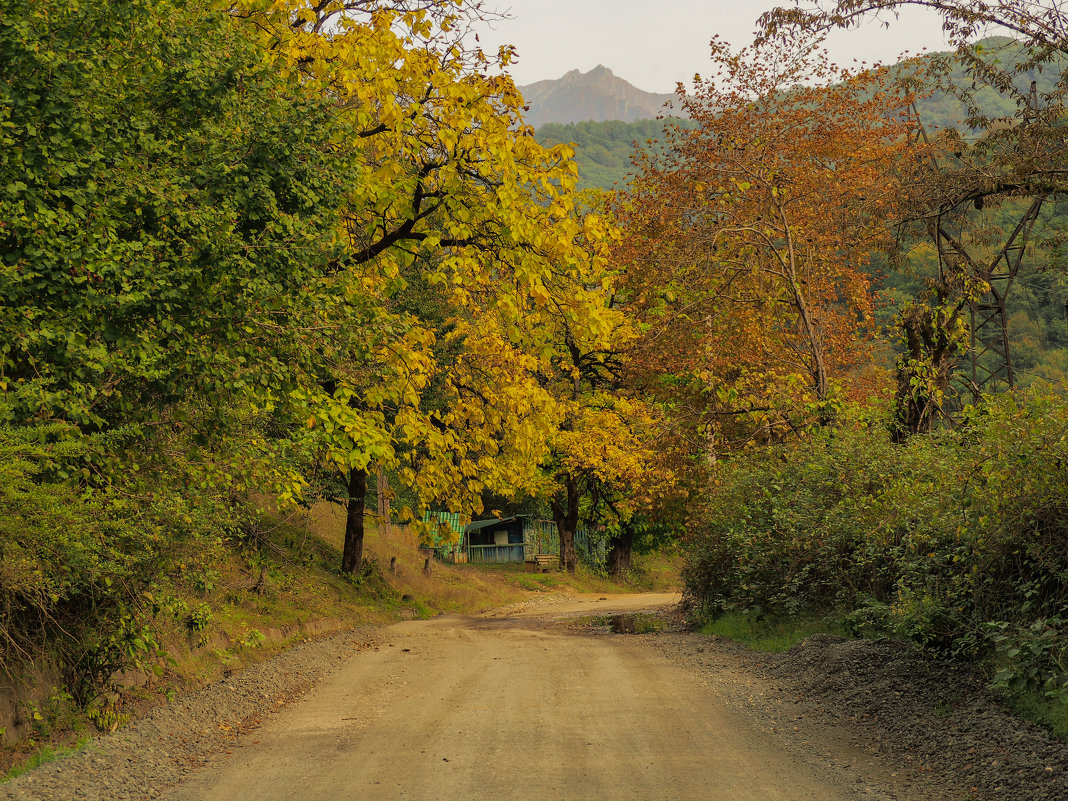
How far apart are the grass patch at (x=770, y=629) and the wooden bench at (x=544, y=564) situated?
23590 millimetres

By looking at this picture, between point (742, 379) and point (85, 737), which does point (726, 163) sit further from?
point (85, 737)

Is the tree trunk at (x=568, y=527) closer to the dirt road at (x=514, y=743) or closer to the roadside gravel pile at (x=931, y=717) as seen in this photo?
the dirt road at (x=514, y=743)

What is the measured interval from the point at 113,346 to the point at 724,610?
36.1 ft

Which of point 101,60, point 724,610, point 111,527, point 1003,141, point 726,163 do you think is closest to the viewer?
point 111,527

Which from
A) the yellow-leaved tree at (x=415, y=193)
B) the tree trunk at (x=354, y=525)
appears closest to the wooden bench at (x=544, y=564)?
the tree trunk at (x=354, y=525)

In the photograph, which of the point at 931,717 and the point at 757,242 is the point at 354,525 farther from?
the point at 931,717

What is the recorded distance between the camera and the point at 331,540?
88.0 feet

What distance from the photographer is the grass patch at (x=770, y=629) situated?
12.0 meters

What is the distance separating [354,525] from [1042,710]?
1770 cm

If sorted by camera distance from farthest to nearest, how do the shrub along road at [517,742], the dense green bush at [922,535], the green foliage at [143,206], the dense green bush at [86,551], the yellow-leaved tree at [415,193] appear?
the yellow-leaved tree at [415,193] < the green foliage at [143,206] < the dense green bush at [922,535] < the dense green bush at [86,551] < the shrub along road at [517,742]

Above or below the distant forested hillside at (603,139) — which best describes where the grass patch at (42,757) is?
below

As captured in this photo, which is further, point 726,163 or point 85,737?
point 726,163

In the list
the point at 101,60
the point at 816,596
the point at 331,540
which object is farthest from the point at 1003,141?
the point at 331,540

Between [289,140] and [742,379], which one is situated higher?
[289,140]
